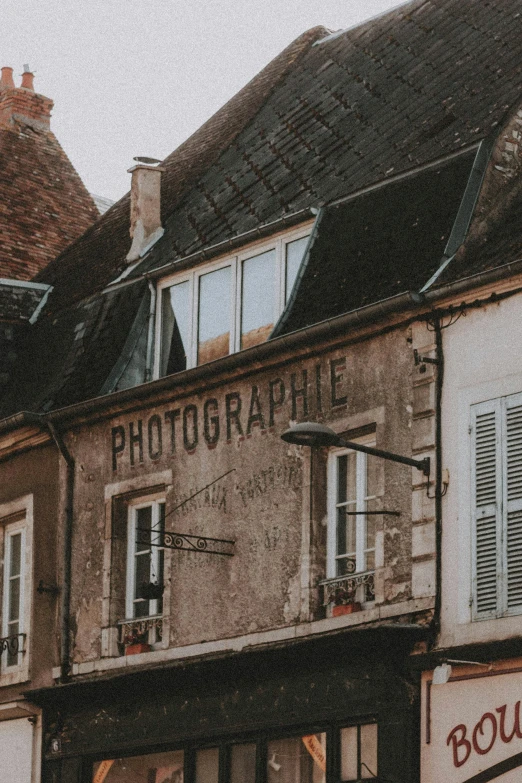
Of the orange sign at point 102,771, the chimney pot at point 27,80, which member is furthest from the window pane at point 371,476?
the chimney pot at point 27,80

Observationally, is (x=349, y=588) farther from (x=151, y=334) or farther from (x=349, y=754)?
(x=151, y=334)

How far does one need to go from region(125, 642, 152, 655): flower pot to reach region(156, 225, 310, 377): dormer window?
9.71 ft

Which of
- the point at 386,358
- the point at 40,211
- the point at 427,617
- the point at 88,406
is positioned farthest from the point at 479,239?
Result: the point at 40,211

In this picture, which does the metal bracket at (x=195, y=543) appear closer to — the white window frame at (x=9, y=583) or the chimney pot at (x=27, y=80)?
the white window frame at (x=9, y=583)

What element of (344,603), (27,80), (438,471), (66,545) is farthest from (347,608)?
(27,80)

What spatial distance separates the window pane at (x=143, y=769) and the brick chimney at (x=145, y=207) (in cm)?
615

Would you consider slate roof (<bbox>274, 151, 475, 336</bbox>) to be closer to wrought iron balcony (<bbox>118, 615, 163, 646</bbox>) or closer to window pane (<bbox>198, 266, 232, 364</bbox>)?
window pane (<bbox>198, 266, 232, 364</bbox>)

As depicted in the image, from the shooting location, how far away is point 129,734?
18469 millimetres

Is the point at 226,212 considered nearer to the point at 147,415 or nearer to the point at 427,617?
the point at 147,415

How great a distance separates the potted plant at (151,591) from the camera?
18.6m

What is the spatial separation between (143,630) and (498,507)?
16.7 ft

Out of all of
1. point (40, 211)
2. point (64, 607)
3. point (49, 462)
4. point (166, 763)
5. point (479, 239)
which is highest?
point (40, 211)

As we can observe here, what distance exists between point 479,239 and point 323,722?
4.52m

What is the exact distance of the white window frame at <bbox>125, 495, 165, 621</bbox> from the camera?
19062 millimetres
